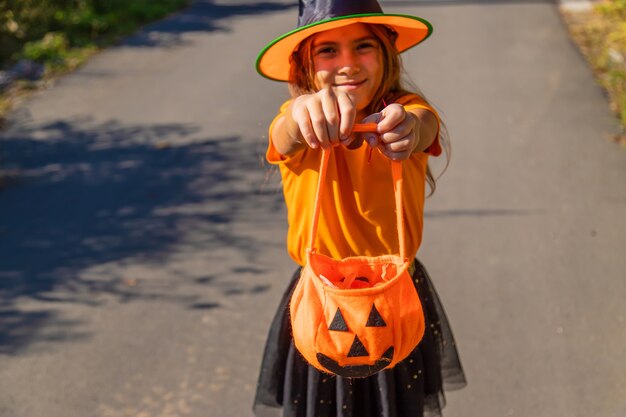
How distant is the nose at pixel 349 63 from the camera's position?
193 centimetres

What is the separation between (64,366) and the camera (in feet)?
12.0

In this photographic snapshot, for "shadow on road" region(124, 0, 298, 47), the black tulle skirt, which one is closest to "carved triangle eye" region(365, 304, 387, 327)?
the black tulle skirt

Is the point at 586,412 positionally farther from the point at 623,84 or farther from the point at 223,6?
the point at 223,6

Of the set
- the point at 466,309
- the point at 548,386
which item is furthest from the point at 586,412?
the point at 466,309

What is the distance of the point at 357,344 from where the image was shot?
1.76m

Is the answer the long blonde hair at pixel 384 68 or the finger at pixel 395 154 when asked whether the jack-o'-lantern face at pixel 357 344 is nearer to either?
the finger at pixel 395 154

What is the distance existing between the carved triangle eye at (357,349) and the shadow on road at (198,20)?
8.61m

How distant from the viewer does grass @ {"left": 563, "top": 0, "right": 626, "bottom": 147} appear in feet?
23.0

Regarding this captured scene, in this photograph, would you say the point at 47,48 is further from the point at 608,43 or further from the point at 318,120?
the point at 318,120

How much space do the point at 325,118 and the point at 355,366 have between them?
0.59m

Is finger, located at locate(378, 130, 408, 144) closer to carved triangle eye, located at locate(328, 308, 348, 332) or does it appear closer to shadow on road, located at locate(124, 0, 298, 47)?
carved triangle eye, located at locate(328, 308, 348, 332)

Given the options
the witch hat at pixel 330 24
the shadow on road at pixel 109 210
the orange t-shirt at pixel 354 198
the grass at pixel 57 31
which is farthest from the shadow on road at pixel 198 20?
the orange t-shirt at pixel 354 198

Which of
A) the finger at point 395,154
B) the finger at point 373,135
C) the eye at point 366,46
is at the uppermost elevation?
the eye at point 366,46

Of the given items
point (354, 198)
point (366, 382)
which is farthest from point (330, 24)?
point (366, 382)
